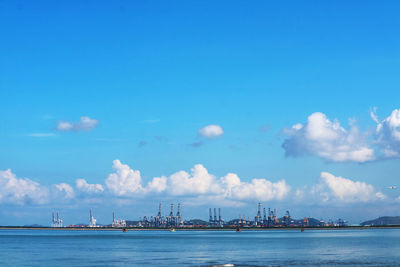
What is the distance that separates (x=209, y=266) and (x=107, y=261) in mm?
30779

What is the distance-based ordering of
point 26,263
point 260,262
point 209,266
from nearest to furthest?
1. point 209,266
2. point 260,262
3. point 26,263

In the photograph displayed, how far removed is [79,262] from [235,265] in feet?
121

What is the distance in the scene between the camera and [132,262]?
107938mm

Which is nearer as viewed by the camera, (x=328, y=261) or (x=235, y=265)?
(x=235, y=265)

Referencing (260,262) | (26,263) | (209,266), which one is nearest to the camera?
(209,266)

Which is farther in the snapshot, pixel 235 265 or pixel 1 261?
pixel 1 261

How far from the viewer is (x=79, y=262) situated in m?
→ 108

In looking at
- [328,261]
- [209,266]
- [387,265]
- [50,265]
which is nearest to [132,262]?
[50,265]

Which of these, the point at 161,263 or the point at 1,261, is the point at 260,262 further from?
the point at 1,261

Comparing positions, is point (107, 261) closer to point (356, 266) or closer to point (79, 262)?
point (79, 262)

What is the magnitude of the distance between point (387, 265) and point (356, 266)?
21.7ft

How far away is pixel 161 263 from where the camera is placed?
10425 cm

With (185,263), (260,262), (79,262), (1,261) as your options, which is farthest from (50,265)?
(260,262)

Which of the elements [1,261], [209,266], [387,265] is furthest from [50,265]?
[387,265]
